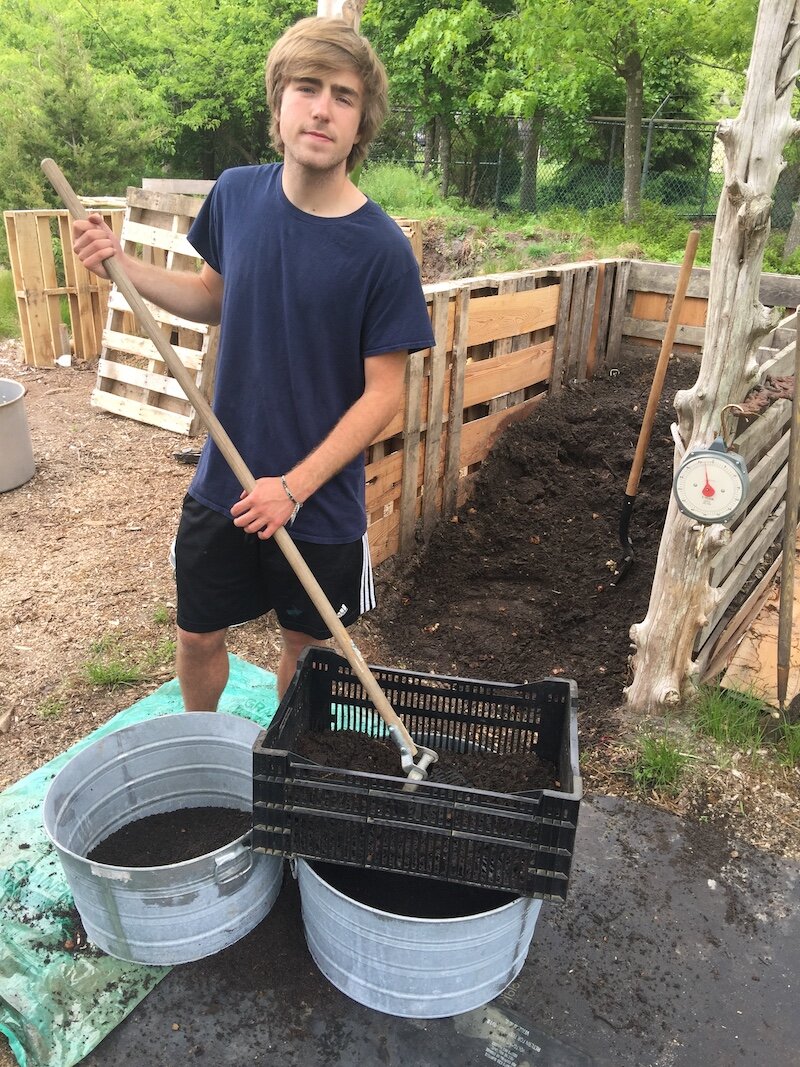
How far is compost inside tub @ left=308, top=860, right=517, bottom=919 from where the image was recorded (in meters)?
2.19

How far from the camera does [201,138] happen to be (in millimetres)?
23781

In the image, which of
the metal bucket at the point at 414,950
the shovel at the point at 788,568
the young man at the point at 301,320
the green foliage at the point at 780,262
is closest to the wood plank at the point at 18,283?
the young man at the point at 301,320

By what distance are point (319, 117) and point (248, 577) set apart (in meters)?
1.29

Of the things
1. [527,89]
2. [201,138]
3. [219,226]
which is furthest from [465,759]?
[201,138]

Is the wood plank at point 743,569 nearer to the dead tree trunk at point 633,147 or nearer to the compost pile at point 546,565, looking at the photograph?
the compost pile at point 546,565

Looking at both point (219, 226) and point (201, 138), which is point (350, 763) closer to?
point (219, 226)

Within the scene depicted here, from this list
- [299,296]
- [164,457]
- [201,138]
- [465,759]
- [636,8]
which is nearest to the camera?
[299,296]

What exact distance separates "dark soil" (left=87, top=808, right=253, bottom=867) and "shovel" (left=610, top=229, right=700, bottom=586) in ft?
9.10

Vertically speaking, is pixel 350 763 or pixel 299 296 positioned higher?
pixel 299 296

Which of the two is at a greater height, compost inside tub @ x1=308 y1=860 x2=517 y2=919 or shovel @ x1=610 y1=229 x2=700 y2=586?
shovel @ x1=610 y1=229 x2=700 y2=586

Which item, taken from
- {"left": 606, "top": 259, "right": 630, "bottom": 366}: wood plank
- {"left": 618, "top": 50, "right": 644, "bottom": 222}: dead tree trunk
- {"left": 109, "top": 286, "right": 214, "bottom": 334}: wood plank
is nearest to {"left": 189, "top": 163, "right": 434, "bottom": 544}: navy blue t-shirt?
{"left": 109, "top": 286, "right": 214, "bottom": 334}: wood plank

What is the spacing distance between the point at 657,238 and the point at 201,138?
15.3 metres

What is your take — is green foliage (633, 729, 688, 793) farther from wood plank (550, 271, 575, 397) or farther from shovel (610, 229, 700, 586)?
wood plank (550, 271, 575, 397)

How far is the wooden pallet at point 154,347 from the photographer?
6.45 m
